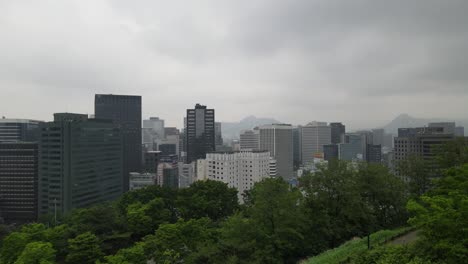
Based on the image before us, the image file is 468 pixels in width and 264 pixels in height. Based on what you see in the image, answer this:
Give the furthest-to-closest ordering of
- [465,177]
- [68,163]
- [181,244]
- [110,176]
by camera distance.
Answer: [110,176] → [68,163] → [181,244] → [465,177]

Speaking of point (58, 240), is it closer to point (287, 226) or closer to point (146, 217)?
point (146, 217)

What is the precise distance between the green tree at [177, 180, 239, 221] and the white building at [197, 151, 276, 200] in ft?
169

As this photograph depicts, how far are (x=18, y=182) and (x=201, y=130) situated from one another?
79.8 m

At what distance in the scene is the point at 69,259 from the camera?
2648 centimetres

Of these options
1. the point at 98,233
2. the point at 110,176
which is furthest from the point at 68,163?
the point at 98,233

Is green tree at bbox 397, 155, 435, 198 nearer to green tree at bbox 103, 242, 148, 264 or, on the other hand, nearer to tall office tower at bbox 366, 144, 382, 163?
green tree at bbox 103, 242, 148, 264

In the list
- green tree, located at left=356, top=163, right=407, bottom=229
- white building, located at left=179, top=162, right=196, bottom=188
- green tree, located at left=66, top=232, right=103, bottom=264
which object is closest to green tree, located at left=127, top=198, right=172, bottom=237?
green tree, located at left=66, top=232, right=103, bottom=264

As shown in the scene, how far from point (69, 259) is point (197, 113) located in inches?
5338

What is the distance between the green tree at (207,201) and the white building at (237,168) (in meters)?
51.4

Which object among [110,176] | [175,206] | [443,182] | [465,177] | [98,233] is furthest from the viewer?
[110,176]

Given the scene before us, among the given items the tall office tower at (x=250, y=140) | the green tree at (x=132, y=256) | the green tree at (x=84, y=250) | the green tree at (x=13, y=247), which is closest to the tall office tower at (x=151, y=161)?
the tall office tower at (x=250, y=140)

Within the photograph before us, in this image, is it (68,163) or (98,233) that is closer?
(98,233)

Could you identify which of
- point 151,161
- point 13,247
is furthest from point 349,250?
point 151,161

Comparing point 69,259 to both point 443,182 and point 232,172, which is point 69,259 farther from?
point 232,172
